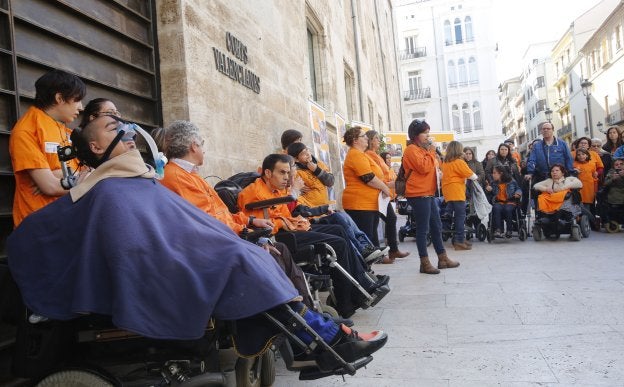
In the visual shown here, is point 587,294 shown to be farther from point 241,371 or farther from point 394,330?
point 241,371

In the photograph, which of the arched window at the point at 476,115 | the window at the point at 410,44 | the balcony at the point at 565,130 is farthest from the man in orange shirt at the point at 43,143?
the balcony at the point at 565,130

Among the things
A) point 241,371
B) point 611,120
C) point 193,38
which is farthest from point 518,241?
point 611,120

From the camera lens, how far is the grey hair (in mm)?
3439

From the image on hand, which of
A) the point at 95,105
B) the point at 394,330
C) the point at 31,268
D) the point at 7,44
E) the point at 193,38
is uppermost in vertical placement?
the point at 193,38

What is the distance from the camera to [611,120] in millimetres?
35281

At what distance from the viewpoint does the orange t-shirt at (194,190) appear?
325cm

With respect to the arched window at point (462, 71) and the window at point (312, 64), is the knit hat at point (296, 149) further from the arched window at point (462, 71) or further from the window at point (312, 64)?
the arched window at point (462, 71)

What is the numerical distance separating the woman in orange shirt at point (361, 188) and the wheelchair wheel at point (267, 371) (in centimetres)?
319

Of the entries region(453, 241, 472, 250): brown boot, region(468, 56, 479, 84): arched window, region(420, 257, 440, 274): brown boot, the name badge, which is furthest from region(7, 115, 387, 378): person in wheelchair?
region(468, 56, 479, 84): arched window

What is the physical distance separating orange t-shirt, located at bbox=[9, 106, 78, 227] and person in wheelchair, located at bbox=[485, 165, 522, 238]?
7.82 m

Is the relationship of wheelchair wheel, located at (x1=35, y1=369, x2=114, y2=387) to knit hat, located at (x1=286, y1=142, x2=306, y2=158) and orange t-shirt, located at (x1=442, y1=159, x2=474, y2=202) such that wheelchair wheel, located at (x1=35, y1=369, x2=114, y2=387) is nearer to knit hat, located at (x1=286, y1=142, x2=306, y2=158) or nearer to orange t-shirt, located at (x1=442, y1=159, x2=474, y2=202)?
knit hat, located at (x1=286, y1=142, x2=306, y2=158)

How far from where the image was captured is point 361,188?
238 inches

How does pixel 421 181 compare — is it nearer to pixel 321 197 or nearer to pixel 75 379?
pixel 321 197

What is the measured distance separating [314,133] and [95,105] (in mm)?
5398
